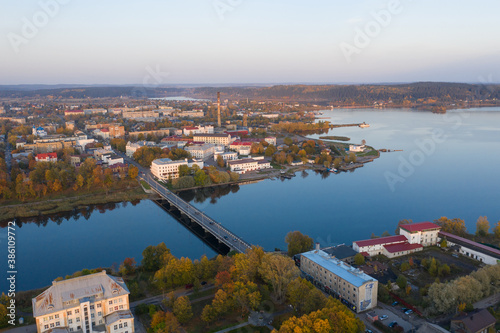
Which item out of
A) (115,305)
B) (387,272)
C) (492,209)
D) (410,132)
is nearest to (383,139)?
(410,132)

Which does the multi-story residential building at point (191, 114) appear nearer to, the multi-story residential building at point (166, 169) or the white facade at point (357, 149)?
the white facade at point (357, 149)

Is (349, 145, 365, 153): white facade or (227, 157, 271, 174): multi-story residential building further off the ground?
(349, 145, 365, 153): white facade

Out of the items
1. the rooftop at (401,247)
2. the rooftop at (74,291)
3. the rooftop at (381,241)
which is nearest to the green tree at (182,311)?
the rooftop at (74,291)

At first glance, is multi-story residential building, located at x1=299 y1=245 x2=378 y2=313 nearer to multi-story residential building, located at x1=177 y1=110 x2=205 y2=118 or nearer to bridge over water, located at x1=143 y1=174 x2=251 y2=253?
bridge over water, located at x1=143 y1=174 x2=251 y2=253

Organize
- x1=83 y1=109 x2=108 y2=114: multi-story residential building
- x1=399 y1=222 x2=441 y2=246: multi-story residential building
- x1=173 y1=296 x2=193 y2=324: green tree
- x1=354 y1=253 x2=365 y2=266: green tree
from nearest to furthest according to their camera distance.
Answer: x1=173 y1=296 x2=193 y2=324: green tree → x1=354 y1=253 x2=365 y2=266: green tree → x1=399 y1=222 x2=441 y2=246: multi-story residential building → x1=83 y1=109 x2=108 y2=114: multi-story residential building

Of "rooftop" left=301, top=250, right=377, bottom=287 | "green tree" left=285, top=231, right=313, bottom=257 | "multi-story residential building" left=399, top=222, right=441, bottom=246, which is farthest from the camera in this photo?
"multi-story residential building" left=399, top=222, right=441, bottom=246

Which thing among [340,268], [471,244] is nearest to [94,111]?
[340,268]

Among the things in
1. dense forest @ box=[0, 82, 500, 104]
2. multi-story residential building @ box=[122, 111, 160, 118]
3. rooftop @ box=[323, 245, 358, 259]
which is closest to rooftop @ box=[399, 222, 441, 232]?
rooftop @ box=[323, 245, 358, 259]
